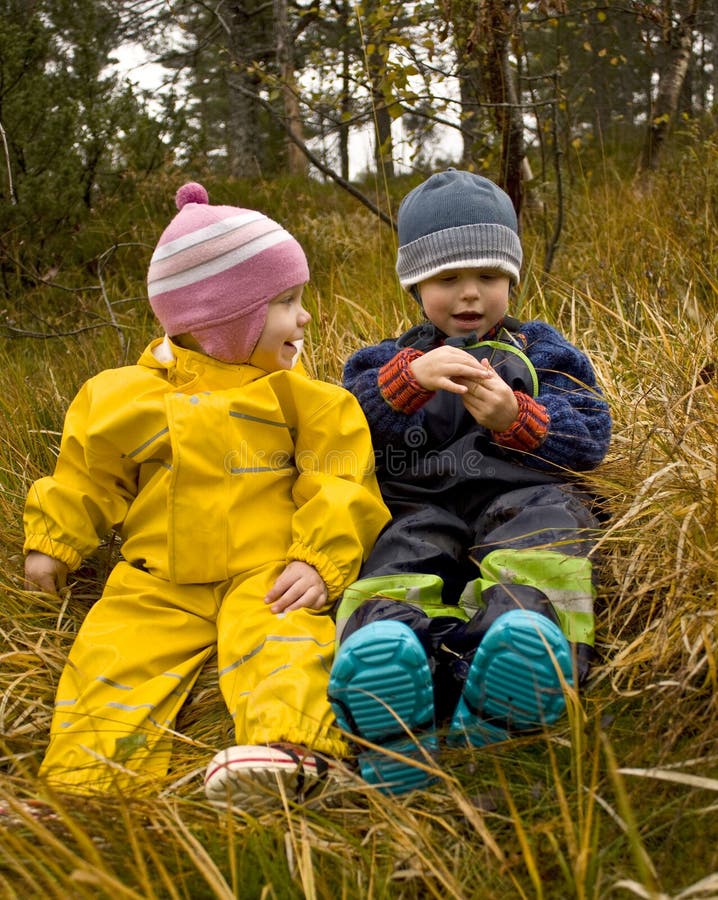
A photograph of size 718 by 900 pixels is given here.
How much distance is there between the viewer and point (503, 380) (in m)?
2.12

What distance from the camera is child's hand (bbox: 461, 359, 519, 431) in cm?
197

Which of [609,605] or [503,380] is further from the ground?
[503,380]

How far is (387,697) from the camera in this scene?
147 cm

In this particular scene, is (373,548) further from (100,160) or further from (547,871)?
(100,160)

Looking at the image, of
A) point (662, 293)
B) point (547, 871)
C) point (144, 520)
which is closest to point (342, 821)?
point (547, 871)

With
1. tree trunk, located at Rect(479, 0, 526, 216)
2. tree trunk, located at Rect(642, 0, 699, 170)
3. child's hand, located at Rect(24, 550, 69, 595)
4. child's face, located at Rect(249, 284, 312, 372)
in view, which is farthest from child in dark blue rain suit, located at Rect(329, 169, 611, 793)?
tree trunk, located at Rect(642, 0, 699, 170)

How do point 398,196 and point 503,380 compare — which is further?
point 398,196

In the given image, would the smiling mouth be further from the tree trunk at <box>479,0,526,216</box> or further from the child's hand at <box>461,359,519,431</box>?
the tree trunk at <box>479,0,526,216</box>

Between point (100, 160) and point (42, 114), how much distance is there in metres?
0.52

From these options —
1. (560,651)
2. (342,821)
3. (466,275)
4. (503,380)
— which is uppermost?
(466,275)

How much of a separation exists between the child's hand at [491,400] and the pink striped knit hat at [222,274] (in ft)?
1.80

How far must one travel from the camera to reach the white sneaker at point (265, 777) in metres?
1.49

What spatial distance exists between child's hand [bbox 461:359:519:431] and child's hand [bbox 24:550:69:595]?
1141 mm

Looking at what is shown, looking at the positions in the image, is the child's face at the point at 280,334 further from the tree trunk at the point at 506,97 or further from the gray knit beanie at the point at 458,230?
the tree trunk at the point at 506,97
